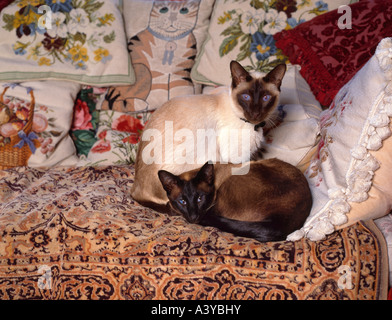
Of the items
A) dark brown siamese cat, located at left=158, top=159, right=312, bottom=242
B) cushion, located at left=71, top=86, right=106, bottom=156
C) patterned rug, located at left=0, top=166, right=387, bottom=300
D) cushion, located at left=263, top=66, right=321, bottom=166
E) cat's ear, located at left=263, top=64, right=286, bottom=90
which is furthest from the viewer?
cushion, located at left=71, top=86, right=106, bottom=156

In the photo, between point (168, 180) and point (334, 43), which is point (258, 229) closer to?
point (168, 180)

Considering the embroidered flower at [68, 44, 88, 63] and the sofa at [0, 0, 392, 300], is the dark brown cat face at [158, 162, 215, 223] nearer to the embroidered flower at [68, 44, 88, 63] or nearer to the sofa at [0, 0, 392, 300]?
the sofa at [0, 0, 392, 300]

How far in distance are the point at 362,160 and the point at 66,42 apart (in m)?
1.55

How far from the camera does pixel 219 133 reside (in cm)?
154

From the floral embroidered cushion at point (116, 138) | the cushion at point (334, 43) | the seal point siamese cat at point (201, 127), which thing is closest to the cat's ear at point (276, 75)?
the seal point siamese cat at point (201, 127)

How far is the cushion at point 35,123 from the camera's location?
1.85 m

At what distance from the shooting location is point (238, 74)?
1488 mm

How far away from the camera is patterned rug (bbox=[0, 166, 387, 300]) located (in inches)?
43.8

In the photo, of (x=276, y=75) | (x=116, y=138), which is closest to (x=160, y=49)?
(x=116, y=138)

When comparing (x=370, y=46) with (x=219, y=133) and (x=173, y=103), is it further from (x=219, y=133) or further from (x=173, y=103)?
(x=173, y=103)

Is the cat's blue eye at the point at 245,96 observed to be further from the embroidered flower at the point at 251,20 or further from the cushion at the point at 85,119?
the cushion at the point at 85,119

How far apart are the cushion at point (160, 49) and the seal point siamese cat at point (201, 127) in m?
0.45

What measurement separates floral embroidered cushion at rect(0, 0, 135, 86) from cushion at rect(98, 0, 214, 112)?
7cm

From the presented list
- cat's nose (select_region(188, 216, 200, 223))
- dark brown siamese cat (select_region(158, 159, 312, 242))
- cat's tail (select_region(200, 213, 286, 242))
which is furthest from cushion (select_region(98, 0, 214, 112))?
cat's tail (select_region(200, 213, 286, 242))
